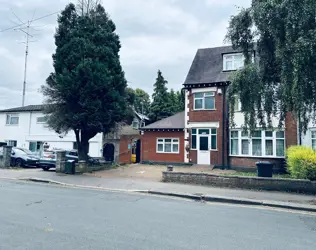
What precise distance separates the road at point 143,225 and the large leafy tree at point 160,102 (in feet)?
90.0

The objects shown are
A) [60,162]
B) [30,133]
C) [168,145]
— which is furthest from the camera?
[30,133]

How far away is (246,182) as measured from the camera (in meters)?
11.9

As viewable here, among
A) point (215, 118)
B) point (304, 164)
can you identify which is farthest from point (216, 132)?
point (304, 164)

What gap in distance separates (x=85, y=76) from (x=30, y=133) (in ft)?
55.8

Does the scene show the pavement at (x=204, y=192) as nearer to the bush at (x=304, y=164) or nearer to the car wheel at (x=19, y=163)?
the bush at (x=304, y=164)

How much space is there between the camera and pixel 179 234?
5.59 m

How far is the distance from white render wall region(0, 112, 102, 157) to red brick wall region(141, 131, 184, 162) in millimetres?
9057

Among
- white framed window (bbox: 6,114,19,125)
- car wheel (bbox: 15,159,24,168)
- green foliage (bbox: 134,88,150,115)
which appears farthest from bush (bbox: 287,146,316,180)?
green foliage (bbox: 134,88,150,115)

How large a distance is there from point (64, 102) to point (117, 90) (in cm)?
380

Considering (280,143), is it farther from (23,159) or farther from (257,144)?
(23,159)

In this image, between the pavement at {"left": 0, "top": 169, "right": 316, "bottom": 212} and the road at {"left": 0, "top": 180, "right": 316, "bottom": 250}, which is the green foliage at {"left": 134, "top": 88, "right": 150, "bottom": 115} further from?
the road at {"left": 0, "top": 180, "right": 316, "bottom": 250}

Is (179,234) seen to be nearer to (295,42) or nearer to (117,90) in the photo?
(295,42)

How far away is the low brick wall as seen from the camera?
35.8 feet

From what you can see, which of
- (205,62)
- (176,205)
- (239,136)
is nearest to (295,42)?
(176,205)
